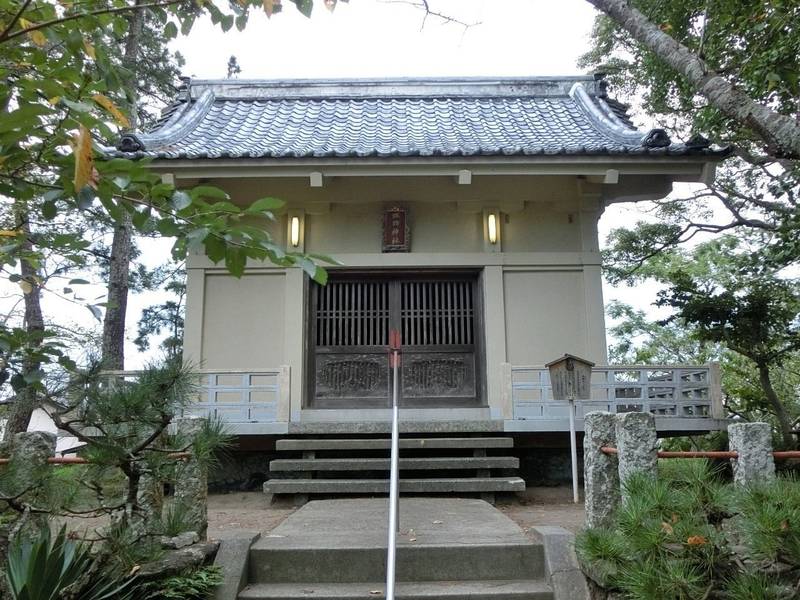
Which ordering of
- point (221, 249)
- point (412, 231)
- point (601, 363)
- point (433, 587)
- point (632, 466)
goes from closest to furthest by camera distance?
point (221, 249) < point (632, 466) < point (433, 587) < point (601, 363) < point (412, 231)

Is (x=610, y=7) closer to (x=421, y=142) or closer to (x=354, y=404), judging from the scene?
(x=421, y=142)

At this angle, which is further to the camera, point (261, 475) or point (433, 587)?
point (261, 475)

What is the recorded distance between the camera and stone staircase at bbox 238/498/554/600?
12.1 ft

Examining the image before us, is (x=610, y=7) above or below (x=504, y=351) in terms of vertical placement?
above

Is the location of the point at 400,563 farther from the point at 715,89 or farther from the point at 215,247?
the point at 715,89

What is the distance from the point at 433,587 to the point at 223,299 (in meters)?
5.46

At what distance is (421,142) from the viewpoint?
8.71 meters

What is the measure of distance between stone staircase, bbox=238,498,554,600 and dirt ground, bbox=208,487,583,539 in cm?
92

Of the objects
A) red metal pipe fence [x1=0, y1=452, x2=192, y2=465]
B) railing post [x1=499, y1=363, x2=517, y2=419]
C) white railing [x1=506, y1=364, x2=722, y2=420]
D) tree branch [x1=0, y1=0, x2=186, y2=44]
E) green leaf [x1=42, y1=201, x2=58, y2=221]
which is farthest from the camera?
white railing [x1=506, y1=364, x2=722, y2=420]

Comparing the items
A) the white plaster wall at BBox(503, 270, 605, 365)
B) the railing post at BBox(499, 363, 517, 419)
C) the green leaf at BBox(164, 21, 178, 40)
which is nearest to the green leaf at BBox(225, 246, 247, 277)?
the green leaf at BBox(164, 21, 178, 40)

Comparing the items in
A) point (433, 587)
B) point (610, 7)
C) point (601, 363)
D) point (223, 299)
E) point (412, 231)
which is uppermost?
point (610, 7)

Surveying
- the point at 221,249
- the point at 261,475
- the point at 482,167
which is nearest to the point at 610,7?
the point at 482,167

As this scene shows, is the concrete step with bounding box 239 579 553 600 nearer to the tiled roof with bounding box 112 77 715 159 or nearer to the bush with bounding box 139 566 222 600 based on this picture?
the bush with bounding box 139 566 222 600

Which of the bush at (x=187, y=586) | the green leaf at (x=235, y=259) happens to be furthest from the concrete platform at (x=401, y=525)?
the green leaf at (x=235, y=259)
